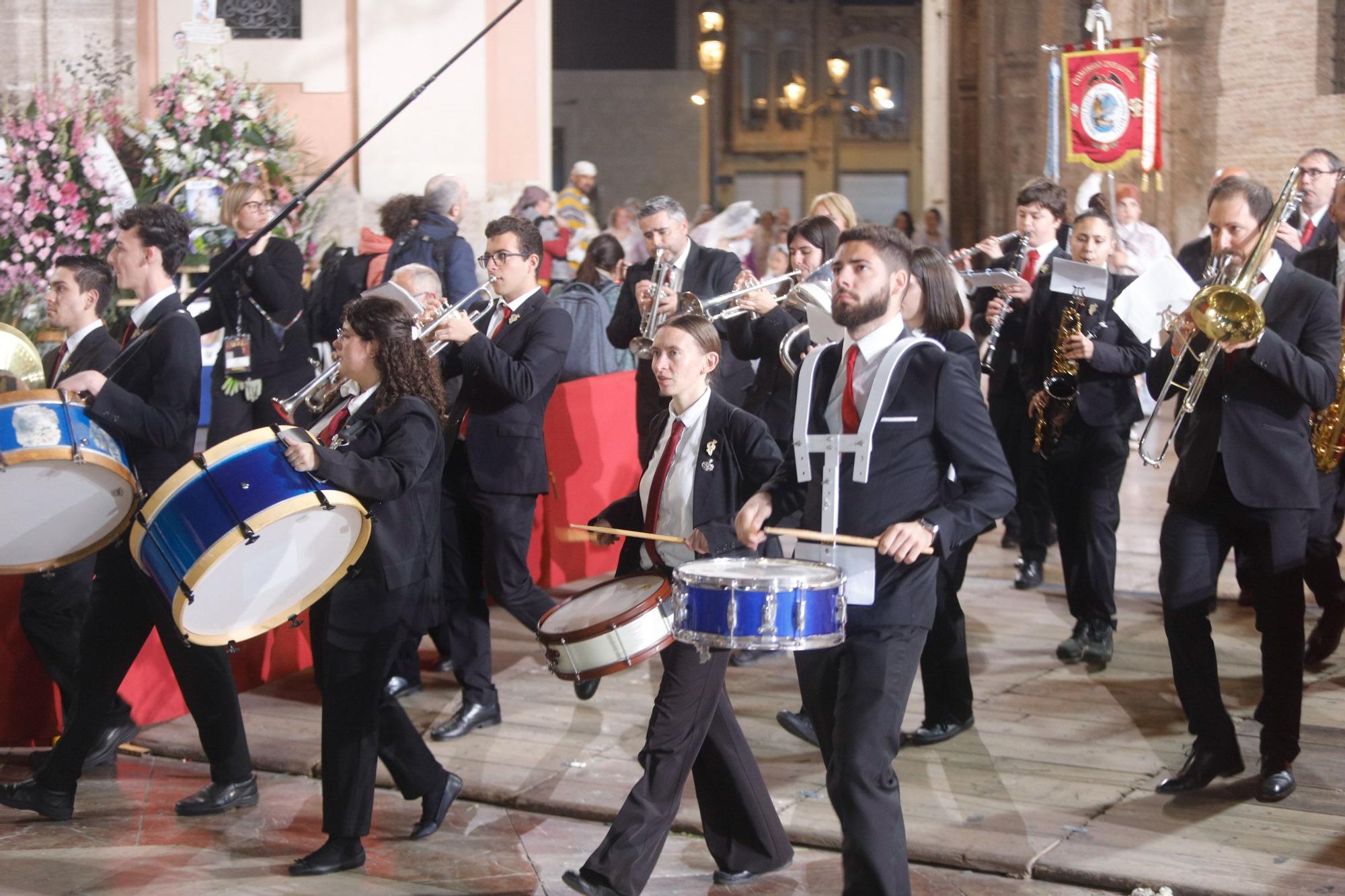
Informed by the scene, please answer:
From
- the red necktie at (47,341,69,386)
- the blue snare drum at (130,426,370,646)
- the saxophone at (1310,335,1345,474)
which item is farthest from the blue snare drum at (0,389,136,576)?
the saxophone at (1310,335,1345,474)

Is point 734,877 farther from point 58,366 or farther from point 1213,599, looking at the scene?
point 58,366

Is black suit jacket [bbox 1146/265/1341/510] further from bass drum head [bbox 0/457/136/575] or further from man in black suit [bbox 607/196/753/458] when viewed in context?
bass drum head [bbox 0/457/136/575]

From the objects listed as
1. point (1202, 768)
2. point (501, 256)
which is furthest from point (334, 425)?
point (1202, 768)

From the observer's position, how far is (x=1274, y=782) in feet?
15.1

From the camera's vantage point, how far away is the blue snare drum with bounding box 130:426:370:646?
159 inches

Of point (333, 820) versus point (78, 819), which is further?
point (78, 819)

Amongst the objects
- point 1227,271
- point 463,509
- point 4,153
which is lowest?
point 463,509

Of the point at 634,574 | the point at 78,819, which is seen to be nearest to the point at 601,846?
the point at 634,574

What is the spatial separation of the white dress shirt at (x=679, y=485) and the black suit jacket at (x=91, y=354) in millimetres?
1846

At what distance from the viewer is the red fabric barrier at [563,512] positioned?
5.73 m

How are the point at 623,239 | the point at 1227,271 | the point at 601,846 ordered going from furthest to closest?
the point at 623,239 < the point at 1227,271 < the point at 601,846

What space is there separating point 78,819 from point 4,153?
536 centimetres

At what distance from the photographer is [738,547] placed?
421cm

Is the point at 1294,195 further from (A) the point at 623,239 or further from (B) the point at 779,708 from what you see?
(A) the point at 623,239
